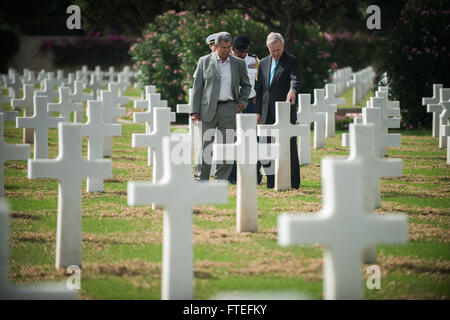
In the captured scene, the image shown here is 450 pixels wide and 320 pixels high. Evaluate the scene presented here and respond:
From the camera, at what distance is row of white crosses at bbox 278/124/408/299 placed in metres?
4.71

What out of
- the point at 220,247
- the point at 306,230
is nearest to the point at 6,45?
the point at 220,247

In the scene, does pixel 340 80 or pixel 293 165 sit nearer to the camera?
pixel 293 165

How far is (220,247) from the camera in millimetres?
7523

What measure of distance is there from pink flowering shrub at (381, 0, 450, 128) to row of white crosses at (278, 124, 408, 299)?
16257 millimetres

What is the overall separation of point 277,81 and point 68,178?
5.01m

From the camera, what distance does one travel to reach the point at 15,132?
19500 millimetres

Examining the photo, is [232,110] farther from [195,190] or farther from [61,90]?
[61,90]

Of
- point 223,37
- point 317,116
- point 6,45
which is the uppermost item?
point 6,45

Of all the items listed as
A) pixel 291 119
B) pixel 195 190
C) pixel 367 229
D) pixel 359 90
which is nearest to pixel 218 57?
pixel 291 119

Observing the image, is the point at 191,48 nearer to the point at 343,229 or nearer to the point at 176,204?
the point at 176,204

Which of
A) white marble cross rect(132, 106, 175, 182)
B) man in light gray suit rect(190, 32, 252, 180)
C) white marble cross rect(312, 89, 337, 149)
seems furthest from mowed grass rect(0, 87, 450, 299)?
white marble cross rect(312, 89, 337, 149)
